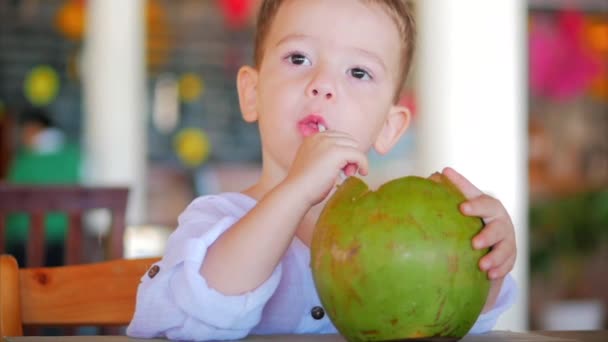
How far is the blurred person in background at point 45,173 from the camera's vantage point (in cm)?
447

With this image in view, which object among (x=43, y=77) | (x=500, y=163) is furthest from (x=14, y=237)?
(x=43, y=77)

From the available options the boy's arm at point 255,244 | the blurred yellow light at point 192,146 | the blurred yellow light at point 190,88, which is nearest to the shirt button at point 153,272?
the boy's arm at point 255,244

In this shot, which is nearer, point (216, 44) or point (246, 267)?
point (246, 267)

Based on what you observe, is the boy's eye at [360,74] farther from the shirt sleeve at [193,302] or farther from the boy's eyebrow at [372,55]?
the shirt sleeve at [193,302]

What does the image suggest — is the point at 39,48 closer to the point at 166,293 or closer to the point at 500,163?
the point at 500,163

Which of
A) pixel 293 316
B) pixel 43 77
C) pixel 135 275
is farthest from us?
pixel 43 77

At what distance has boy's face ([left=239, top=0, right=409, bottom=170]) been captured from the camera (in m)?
1.07

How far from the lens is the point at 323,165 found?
0.87 meters

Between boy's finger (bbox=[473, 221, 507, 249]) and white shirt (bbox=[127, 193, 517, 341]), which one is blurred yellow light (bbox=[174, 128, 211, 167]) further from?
boy's finger (bbox=[473, 221, 507, 249])

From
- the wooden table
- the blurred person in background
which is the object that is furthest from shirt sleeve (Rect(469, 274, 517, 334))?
the blurred person in background

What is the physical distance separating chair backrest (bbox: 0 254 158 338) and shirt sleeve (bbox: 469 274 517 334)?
431 mm

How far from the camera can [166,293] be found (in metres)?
0.98

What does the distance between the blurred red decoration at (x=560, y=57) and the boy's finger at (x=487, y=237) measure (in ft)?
22.5

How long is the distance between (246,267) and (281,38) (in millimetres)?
327
